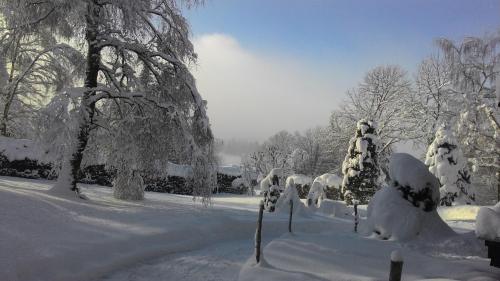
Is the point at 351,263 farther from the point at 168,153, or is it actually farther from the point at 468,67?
the point at 468,67

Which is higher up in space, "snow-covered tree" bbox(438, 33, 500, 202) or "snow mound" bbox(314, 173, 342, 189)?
"snow-covered tree" bbox(438, 33, 500, 202)

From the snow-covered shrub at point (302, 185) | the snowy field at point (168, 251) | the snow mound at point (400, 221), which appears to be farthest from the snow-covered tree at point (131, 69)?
the snow-covered shrub at point (302, 185)

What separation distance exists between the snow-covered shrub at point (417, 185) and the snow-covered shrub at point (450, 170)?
14.6 meters

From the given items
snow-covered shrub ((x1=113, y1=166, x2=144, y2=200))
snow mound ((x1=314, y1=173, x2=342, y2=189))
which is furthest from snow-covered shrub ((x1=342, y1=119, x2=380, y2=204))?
snow-covered shrub ((x1=113, y1=166, x2=144, y2=200))

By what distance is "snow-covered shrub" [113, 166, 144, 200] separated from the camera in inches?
578

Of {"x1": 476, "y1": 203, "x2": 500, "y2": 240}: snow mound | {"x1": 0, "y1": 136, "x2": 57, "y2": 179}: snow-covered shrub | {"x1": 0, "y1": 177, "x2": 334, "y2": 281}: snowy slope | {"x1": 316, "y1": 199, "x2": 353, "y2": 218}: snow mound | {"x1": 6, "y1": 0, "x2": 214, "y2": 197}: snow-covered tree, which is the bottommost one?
{"x1": 0, "y1": 177, "x2": 334, "y2": 281}: snowy slope

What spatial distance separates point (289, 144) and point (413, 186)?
59319 mm

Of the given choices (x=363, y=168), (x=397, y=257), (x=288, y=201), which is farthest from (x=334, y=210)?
(x=397, y=257)

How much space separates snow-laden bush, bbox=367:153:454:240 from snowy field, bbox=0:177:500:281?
44cm

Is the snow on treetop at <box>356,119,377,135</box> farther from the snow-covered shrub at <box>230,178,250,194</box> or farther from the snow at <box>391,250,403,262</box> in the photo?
the snow at <box>391,250,403,262</box>

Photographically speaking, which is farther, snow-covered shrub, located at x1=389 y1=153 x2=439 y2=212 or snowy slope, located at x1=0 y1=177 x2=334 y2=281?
snow-covered shrub, located at x1=389 y1=153 x2=439 y2=212

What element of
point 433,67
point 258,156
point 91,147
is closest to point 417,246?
point 91,147

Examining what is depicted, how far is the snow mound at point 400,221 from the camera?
1072 centimetres

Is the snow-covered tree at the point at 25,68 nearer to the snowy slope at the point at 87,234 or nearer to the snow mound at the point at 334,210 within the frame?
the snowy slope at the point at 87,234
